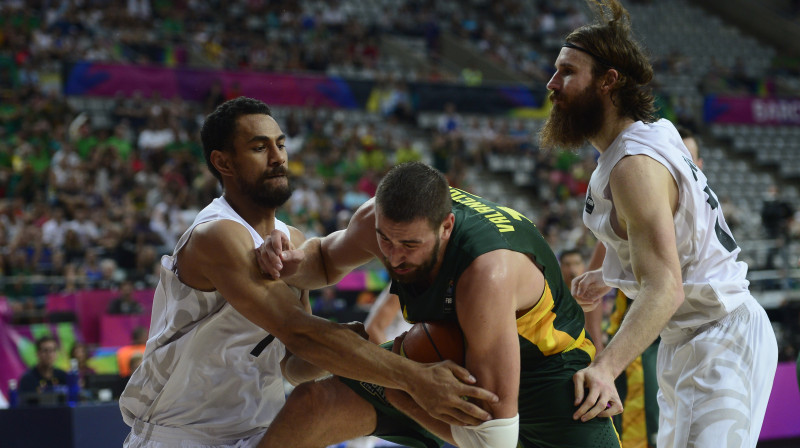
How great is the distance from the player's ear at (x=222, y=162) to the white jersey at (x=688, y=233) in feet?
4.82

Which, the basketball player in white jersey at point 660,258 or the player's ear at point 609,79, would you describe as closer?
the basketball player in white jersey at point 660,258

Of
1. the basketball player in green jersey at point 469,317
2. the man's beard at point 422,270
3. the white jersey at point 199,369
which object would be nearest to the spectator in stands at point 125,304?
the white jersey at point 199,369

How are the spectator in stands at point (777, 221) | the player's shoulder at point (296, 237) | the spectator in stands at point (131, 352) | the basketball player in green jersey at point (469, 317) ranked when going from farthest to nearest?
the spectator in stands at point (777, 221) → the spectator in stands at point (131, 352) → the player's shoulder at point (296, 237) → the basketball player in green jersey at point (469, 317)

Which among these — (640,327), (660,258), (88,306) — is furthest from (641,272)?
(88,306)

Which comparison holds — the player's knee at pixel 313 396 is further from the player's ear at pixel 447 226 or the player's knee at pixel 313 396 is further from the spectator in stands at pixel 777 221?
the spectator in stands at pixel 777 221

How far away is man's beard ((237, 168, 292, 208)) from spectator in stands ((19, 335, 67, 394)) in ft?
14.2

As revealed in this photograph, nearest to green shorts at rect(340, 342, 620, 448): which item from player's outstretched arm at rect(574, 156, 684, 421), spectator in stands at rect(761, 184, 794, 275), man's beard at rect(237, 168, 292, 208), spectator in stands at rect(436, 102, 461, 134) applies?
player's outstretched arm at rect(574, 156, 684, 421)

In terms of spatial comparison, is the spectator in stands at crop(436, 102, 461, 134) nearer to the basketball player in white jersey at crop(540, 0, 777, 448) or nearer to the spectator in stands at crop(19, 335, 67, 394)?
the spectator in stands at crop(19, 335, 67, 394)

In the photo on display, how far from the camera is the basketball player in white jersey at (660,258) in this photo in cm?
279

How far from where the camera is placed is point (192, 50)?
15078 millimetres

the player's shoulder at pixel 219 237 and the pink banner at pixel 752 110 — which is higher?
the player's shoulder at pixel 219 237

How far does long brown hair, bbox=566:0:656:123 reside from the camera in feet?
10.7

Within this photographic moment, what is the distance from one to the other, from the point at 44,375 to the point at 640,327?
5.62m

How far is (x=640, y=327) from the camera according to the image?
2.72 metres
